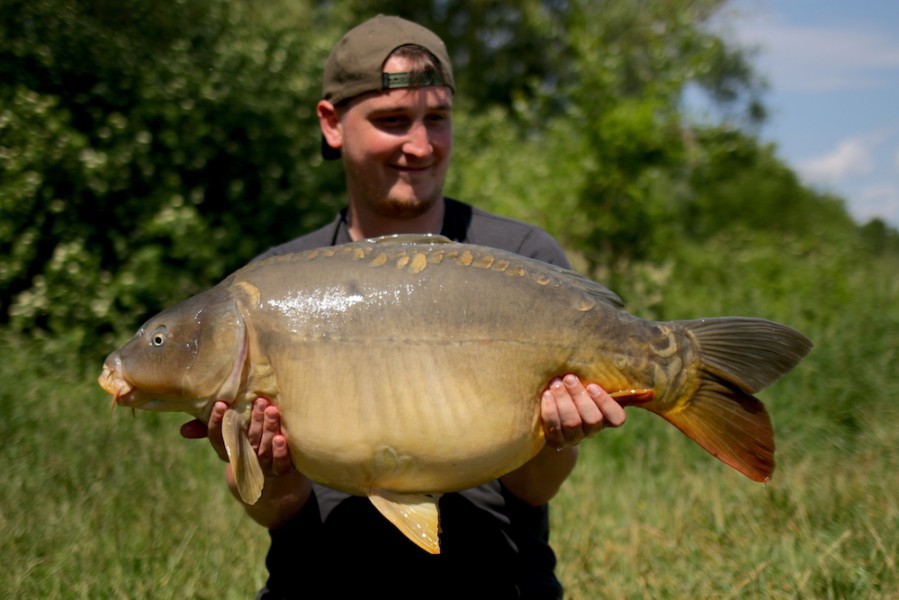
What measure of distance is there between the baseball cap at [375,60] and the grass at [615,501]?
1.56 m

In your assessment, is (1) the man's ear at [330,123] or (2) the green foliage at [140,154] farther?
(2) the green foliage at [140,154]

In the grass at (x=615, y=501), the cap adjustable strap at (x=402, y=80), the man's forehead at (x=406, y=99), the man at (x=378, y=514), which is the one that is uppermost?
the cap adjustable strap at (x=402, y=80)

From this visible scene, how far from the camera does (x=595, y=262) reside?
6527 millimetres

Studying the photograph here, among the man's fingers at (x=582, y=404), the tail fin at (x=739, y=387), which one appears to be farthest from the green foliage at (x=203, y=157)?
the tail fin at (x=739, y=387)

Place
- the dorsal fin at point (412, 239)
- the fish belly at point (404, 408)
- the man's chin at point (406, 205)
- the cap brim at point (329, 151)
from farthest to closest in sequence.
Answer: the cap brim at point (329, 151) < the man's chin at point (406, 205) < the dorsal fin at point (412, 239) < the fish belly at point (404, 408)

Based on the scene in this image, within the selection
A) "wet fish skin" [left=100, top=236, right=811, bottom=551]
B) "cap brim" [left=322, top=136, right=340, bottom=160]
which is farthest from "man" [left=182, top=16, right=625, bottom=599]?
"wet fish skin" [left=100, top=236, right=811, bottom=551]

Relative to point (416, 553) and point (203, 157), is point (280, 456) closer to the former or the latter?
point (416, 553)

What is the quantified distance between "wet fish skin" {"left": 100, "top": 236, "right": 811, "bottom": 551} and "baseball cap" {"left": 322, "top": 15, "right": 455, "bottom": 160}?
593 mm

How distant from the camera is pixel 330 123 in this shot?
2.57m

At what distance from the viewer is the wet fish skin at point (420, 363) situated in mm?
1798

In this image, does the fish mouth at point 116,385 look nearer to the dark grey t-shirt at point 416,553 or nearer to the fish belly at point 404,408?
the fish belly at point 404,408

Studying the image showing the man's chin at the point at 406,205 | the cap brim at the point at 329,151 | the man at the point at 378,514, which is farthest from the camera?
the cap brim at the point at 329,151

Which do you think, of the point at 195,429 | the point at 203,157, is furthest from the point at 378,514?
the point at 203,157

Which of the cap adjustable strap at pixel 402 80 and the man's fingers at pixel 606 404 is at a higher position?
the cap adjustable strap at pixel 402 80
